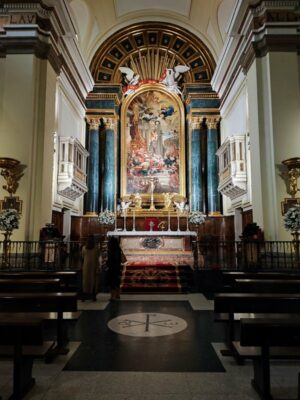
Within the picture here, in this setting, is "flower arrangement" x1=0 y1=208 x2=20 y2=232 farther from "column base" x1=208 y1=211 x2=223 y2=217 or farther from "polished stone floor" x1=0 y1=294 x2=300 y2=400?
"column base" x1=208 y1=211 x2=223 y2=217

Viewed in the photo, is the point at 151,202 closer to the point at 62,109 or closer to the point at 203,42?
the point at 62,109

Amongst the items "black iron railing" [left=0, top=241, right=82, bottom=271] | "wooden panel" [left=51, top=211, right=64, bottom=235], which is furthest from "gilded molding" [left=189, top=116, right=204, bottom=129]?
"black iron railing" [left=0, top=241, right=82, bottom=271]

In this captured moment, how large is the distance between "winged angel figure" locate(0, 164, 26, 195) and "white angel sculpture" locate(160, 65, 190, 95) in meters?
9.26

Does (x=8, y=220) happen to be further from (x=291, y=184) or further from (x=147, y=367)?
(x=291, y=184)

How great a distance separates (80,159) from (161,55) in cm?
721

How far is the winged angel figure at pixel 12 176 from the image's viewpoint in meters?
8.37

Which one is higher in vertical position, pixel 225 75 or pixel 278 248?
pixel 225 75

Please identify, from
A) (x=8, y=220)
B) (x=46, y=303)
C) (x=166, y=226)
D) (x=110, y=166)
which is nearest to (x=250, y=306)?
(x=46, y=303)

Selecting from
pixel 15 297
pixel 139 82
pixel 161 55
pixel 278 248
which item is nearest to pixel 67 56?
pixel 139 82

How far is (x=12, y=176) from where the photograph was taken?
332 inches

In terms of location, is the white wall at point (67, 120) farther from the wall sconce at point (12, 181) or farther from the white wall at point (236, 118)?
the white wall at point (236, 118)

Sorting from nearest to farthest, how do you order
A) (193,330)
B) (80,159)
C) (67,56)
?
(193,330) → (67,56) → (80,159)

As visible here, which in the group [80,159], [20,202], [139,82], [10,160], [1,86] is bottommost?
[20,202]

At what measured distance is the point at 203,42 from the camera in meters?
15.2
